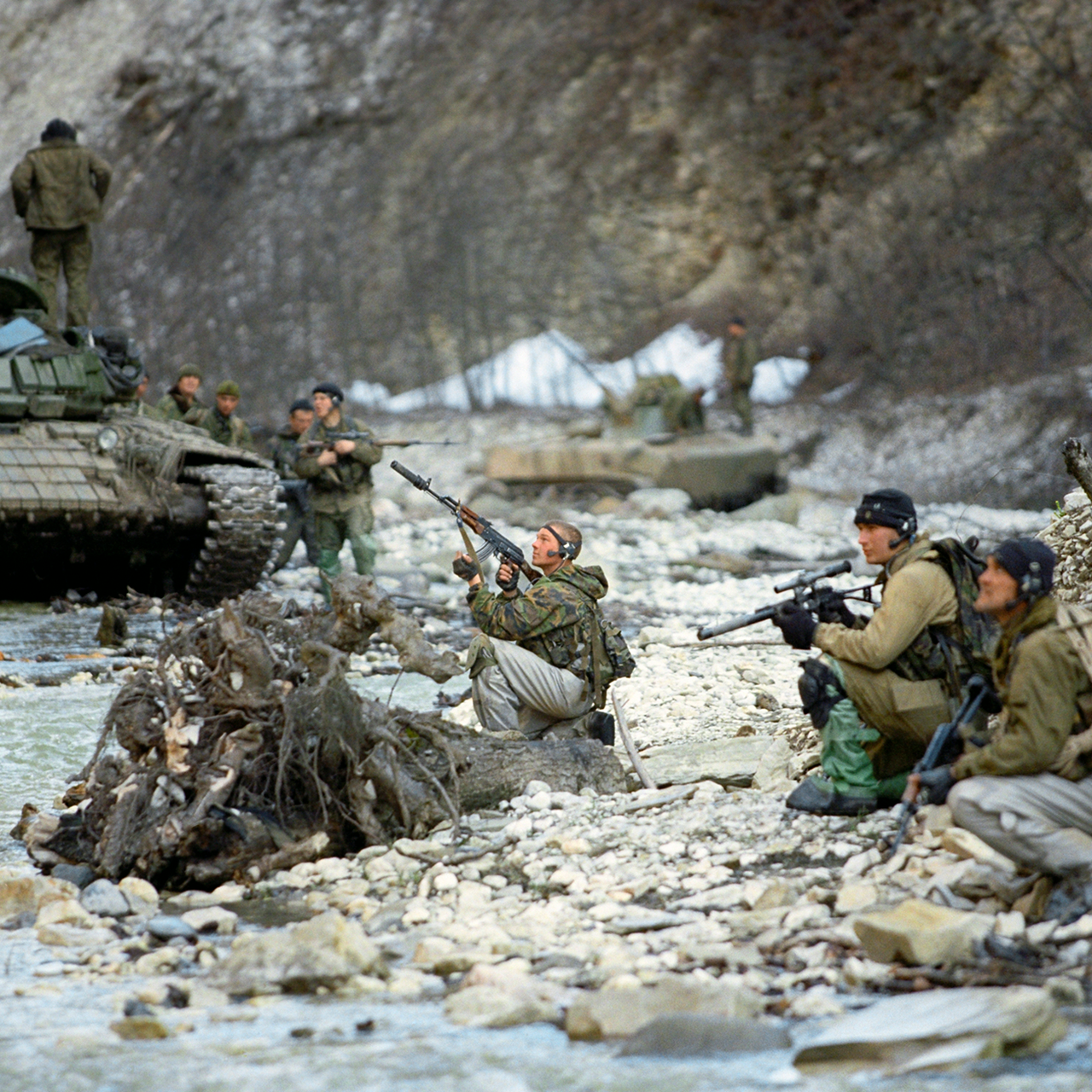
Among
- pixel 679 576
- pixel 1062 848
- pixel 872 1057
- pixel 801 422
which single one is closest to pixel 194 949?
pixel 872 1057

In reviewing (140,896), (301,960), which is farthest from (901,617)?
(140,896)

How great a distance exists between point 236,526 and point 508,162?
22266 mm

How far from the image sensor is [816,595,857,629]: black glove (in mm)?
5543

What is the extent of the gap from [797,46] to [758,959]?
95.3ft

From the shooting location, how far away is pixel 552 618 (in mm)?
6711

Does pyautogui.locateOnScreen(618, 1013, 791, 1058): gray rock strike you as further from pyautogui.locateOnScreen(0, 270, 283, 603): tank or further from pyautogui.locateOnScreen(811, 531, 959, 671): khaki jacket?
pyautogui.locateOnScreen(0, 270, 283, 603): tank

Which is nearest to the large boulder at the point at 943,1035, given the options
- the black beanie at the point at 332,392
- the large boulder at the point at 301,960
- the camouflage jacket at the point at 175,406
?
the large boulder at the point at 301,960

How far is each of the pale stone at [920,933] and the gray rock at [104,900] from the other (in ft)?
7.96

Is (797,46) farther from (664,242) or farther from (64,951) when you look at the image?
(64,951)

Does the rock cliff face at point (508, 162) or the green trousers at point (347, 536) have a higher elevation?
the rock cliff face at point (508, 162)

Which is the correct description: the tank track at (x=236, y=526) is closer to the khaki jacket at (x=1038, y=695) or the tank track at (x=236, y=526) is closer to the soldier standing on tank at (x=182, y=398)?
the soldier standing on tank at (x=182, y=398)

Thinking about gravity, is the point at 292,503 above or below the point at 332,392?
below

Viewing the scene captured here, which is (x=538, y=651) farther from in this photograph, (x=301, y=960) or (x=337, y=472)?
(x=337, y=472)

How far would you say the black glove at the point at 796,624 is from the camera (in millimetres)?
5293
